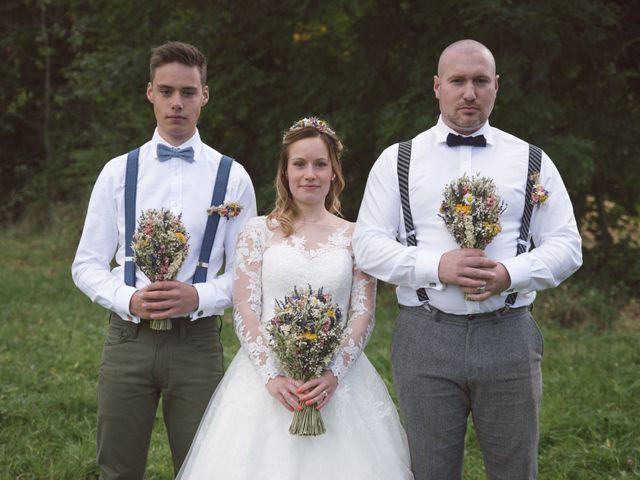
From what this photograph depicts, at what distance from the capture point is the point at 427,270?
3.55 m

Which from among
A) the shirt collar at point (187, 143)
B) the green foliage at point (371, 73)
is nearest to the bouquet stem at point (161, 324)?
the shirt collar at point (187, 143)

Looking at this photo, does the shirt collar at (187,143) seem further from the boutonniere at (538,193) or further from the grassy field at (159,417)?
the grassy field at (159,417)

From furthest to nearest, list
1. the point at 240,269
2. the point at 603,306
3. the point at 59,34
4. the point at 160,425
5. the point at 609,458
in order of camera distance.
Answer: the point at 59,34
the point at 603,306
the point at 160,425
the point at 609,458
the point at 240,269

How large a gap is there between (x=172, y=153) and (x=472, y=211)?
1598 millimetres

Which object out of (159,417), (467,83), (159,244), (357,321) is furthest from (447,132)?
(159,417)

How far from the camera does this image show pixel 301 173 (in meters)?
4.02

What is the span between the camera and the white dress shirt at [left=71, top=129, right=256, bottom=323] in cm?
398

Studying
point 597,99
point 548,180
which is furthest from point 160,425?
point 597,99

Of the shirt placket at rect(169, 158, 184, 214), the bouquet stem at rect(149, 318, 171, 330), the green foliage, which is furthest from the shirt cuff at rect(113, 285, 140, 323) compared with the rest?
the green foliage

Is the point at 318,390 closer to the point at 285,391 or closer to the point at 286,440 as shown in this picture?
the point at 285,391

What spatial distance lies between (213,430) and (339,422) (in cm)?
61

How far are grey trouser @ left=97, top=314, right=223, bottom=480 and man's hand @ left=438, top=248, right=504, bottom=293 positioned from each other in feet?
4.36

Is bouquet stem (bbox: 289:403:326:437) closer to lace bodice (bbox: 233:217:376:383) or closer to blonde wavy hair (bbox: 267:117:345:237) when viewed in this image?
lace bodice (bbox: 233:217:376:383)

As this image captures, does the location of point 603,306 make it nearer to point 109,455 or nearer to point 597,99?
point 597,99
